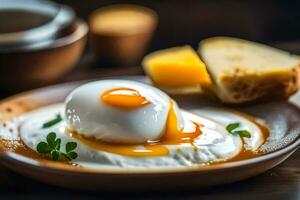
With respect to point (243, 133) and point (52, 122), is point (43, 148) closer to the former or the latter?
point (52, 122)

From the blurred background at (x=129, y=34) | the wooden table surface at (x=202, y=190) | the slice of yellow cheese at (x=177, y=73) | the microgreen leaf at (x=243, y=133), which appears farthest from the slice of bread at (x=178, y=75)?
the wooden table surface at (x=202, y=190)

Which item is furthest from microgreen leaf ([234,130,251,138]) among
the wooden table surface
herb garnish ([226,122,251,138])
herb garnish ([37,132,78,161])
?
herb garnish ([37,132,78,161])

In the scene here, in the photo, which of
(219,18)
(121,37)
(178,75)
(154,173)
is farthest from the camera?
(219,18)

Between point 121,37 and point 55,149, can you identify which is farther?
point 121,37

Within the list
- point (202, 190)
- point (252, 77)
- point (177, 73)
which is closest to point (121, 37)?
point (177, 73)

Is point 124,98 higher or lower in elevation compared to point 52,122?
higher

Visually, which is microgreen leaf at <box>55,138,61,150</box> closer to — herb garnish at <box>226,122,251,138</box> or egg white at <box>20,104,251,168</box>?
egg white at <box>20,104,251,168</box>

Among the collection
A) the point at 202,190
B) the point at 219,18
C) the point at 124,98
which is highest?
the point at 124,98

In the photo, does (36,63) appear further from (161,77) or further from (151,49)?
(151,49)
